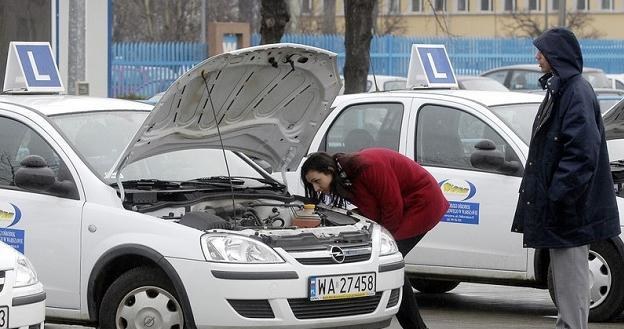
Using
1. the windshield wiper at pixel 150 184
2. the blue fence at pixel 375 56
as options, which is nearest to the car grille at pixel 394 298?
the windshield wiper at pixel 150 184

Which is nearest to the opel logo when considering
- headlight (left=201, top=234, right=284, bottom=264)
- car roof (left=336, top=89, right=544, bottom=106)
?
headlight (left=201, top=234, right=284, bottom=264)

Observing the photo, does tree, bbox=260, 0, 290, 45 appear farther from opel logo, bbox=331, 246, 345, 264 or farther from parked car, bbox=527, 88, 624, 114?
opel logo, bbox=331, 246, 345, 264

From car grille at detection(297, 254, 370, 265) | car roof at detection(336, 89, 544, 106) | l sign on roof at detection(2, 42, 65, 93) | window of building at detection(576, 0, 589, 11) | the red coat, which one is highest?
window of building at detection(576, 0, 589, 11)

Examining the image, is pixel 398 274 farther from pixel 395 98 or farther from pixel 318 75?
pixel 395 98

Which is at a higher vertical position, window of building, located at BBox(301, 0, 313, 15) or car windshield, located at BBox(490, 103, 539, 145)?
window of building, located at BBox(301, 0, 313, 15)

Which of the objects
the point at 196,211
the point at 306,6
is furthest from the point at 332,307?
the point at 306,6

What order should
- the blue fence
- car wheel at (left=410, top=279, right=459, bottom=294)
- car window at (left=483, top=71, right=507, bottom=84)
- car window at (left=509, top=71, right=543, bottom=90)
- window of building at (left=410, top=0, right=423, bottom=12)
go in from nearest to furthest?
1. car wheel at (left=410, top=279, right=459, bottom=294)
2. car window at (left=509, top=71, right=543, bottom=90)
3. car window at (left=483, top=71, right=507, bottom=84)
4. the blue fence
5. window of building at (left=410, top=0, right=423, bottom=12)

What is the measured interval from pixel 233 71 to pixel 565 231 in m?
2.07

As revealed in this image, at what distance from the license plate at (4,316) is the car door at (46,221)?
123 cm

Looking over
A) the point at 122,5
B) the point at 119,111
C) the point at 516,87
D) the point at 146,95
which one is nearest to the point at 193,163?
the point at 119,111

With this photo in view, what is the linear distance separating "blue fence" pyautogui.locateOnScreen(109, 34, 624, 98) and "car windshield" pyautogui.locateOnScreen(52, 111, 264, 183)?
888 inches

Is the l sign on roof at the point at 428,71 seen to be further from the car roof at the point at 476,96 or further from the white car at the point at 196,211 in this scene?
the white car at the point at 196,211

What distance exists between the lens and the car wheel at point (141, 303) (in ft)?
25.2

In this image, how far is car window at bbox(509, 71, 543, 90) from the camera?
30.9 m
